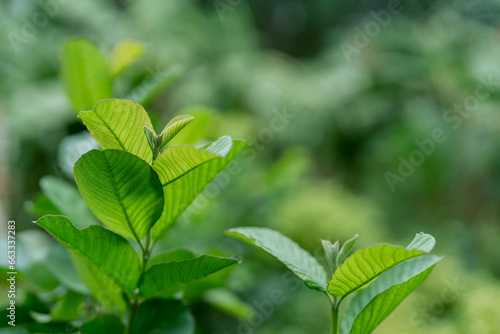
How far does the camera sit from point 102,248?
0.39 metres

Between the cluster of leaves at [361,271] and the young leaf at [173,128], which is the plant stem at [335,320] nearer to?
the cluster of leaves at [361,271]

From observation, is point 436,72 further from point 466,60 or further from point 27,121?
point 27,121

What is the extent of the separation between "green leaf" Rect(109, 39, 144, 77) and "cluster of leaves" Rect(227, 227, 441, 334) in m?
0.40

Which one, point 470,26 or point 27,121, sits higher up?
point 470,26

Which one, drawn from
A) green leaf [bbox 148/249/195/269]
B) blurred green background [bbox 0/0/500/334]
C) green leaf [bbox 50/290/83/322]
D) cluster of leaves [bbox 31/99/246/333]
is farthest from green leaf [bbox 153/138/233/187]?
blurred green background [bbox 0/0/500/334]

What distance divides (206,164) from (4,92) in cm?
330

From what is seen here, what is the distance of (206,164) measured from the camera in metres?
0.38

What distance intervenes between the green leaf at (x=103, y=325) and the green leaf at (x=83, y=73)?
303 millimetres

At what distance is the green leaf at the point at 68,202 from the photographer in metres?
0.53

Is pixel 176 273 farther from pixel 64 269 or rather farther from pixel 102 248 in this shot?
pixel 64 269

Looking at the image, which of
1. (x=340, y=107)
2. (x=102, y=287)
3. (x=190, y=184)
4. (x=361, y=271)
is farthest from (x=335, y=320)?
(x=340, y=107)

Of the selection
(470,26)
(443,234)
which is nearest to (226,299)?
(443,234)

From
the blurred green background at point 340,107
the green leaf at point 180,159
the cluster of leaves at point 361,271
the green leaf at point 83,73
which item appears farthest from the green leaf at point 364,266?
the blurred green background at point 340,107

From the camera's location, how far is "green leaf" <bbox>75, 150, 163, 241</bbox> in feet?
1.11
